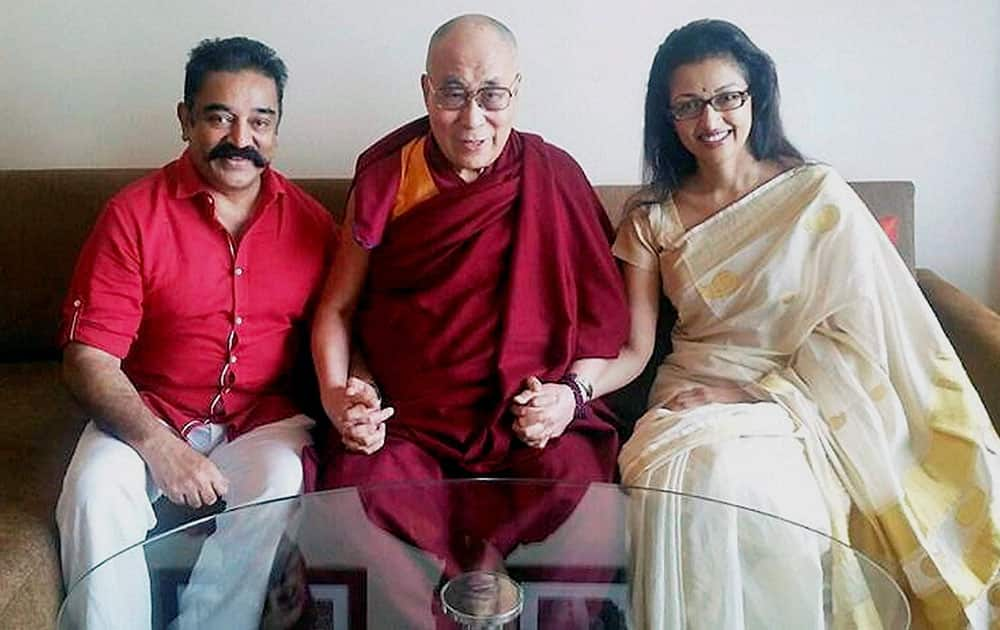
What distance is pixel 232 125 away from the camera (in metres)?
2.00

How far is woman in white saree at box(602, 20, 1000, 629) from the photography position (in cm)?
171

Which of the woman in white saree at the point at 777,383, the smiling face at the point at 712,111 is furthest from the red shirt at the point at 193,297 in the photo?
the smiling face at the point at 712,111

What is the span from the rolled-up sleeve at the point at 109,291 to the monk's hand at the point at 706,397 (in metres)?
0.88

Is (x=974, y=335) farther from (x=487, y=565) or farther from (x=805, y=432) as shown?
(x=487, y=565)

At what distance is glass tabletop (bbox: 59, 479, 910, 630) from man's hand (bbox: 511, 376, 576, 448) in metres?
0.16

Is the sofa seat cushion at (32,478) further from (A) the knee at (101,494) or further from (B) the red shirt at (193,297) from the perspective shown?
(B) the red shirt at (193,297)

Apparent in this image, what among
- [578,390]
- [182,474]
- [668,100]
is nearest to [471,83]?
[668,100]

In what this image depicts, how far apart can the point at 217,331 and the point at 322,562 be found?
0.49 m

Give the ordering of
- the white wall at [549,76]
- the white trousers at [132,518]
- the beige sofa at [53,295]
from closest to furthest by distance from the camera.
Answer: the white trousers at [132,518] < the beige sofa at [53,295] < the white wall at [549,76]

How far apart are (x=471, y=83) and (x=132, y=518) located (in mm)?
847

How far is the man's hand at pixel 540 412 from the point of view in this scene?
6.34ft

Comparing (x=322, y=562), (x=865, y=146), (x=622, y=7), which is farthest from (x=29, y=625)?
(x=865, y=146)

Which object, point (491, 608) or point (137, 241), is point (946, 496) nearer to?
point (491, 608)

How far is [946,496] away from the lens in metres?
1.85
